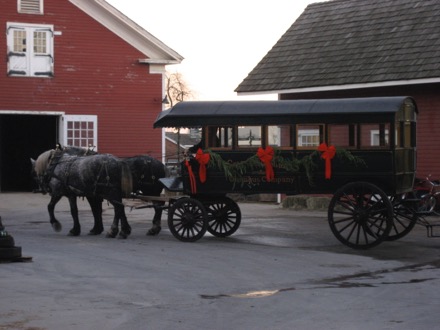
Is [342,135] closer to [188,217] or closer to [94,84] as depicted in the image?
[188,217]

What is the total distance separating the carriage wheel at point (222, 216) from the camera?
1986cm

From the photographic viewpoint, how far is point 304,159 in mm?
18438

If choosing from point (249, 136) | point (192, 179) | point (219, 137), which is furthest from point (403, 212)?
point (192, 179)

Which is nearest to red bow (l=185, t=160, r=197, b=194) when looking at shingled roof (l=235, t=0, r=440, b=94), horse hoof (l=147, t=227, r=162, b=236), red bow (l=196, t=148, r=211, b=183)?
red bow (l=196, t=148, r=211, b=183)

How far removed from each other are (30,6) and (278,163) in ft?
58.1

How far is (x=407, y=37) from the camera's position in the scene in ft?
98.1

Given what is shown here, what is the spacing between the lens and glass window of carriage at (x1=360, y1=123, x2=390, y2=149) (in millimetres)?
18281

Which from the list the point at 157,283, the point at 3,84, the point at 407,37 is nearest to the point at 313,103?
the point at 157,283

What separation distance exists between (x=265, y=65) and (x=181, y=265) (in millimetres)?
18685

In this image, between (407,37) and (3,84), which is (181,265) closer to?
(407,37)

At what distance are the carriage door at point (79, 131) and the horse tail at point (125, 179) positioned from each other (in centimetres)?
1505

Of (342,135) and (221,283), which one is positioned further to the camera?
(342,135)

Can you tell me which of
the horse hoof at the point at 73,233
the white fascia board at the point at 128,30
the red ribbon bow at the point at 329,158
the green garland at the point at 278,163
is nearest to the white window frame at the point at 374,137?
the green garland at the point at 278,163

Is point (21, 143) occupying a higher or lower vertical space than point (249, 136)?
higher
